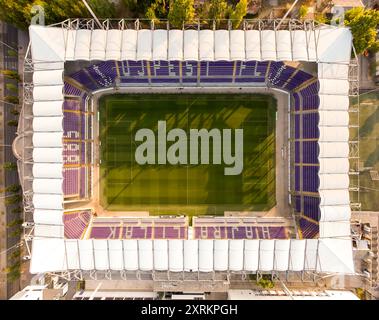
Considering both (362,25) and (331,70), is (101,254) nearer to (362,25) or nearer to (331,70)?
(331,70)

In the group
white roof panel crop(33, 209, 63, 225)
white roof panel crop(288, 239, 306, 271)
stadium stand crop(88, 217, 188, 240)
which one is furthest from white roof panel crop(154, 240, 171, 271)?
white roof panel crop(288, 239, 306, 271)

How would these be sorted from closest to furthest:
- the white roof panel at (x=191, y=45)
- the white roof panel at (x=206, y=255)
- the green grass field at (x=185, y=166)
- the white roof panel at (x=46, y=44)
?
1. the white roof panel at (x=46, y=44)
2. the white roof panel at (x=191, y=45)
3. the white roof panel at (x=206, y=255)
4. the green grass field at (x=185, y=166)

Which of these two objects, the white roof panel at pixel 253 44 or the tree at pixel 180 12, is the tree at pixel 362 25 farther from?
the tree at pixel 180 12

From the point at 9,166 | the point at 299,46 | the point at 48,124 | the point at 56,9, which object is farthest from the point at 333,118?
the point at 9,166

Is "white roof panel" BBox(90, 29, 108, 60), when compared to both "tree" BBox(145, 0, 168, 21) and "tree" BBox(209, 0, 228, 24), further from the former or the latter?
"tree" BBox(209, 0, 228, 24)

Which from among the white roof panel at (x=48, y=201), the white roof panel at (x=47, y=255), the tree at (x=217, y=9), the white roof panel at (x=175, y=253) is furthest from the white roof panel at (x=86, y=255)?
the tree at (x=217, y=9)

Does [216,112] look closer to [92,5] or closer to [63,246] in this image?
Answer: [92,5]
